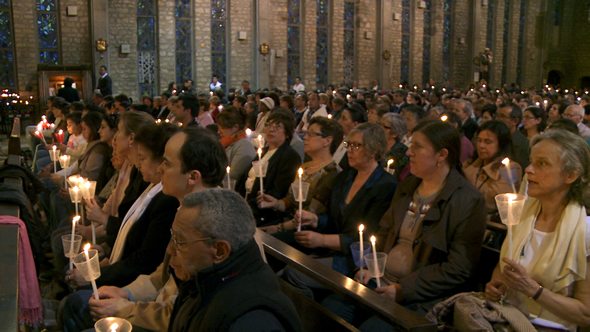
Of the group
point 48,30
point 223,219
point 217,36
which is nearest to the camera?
point 223,219

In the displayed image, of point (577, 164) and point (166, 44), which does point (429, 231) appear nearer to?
point (577, 164)

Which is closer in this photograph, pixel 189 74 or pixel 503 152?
pixel 503 152

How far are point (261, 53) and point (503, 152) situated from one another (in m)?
13.7

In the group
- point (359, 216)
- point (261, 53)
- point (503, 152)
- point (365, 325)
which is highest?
point (261, 53)

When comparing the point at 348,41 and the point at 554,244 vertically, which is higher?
the point at 348,41

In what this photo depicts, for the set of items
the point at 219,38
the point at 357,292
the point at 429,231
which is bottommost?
the point at 357,292

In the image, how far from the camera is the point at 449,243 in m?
2.62

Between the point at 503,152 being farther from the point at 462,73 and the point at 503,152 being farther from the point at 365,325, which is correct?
the point at 462,73

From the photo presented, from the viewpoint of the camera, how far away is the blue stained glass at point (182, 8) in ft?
52.5

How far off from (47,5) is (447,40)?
15.3 m

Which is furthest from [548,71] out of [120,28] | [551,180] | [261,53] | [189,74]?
[551,180]

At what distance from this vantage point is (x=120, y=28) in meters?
15.1

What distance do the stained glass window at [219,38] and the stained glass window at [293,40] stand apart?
93.5 inches

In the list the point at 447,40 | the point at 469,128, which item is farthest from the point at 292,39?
the point at 469,128
